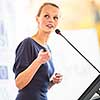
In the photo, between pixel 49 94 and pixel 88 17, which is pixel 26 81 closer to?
pixel 49 94

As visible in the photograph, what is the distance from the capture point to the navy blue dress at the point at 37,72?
1239 millimetres

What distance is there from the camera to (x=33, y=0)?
4.37 feet

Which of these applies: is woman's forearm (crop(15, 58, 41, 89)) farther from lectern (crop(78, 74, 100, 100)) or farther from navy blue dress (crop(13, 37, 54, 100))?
lectern (crop(78, 74, 100, 100))

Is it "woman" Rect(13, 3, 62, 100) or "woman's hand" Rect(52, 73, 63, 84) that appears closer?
"woman" Rect(13, 3, 62, 100)

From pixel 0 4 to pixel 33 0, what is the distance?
18 centimetres

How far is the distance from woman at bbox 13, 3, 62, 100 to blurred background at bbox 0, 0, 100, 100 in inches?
1.0

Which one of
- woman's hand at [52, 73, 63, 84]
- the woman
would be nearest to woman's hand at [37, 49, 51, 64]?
the woman

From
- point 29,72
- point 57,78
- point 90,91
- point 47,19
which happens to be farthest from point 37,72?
point 90,91

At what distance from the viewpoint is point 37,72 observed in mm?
1262

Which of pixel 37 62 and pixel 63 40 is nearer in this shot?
pixel 37 62

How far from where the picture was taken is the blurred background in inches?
48.4

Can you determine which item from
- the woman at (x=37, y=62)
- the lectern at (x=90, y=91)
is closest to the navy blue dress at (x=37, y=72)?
the woman at (x=37, y=62)

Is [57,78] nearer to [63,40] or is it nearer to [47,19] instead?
[63,40]

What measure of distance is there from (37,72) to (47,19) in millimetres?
274
